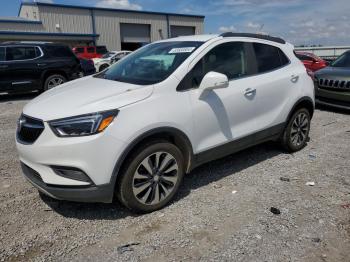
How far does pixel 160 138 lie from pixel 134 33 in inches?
1478

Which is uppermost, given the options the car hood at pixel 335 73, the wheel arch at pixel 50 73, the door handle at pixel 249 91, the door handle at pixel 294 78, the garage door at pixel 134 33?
the garage door at pixel 134 33

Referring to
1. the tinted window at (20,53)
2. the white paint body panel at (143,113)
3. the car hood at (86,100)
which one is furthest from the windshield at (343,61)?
the tinted window at (20,53)

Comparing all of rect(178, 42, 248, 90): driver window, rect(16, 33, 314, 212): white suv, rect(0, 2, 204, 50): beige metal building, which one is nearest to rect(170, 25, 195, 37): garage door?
rect(0, 2, 204, 50): beige metal building

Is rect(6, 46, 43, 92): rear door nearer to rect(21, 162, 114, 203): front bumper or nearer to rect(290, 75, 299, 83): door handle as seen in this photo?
rect(21, 162, 114, 203): front bumper

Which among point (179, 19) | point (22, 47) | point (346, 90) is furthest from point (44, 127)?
point (179, 19)

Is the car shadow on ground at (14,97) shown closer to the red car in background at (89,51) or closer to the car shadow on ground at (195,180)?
the car shadow on ground at (195,180)

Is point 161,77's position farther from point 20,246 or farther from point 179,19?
point 179,19

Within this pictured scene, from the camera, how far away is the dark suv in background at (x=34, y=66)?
10.1 m

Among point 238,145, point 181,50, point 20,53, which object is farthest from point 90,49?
point 238,145

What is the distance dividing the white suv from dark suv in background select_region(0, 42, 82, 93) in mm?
6909

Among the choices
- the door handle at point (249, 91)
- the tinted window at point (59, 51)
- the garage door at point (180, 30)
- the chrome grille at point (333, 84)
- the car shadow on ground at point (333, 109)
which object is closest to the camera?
the door handle at point (249, 91)

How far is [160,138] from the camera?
3432mm

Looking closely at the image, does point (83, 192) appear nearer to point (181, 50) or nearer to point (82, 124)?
point (82, 124)

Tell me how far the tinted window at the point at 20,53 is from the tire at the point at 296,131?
851cm
